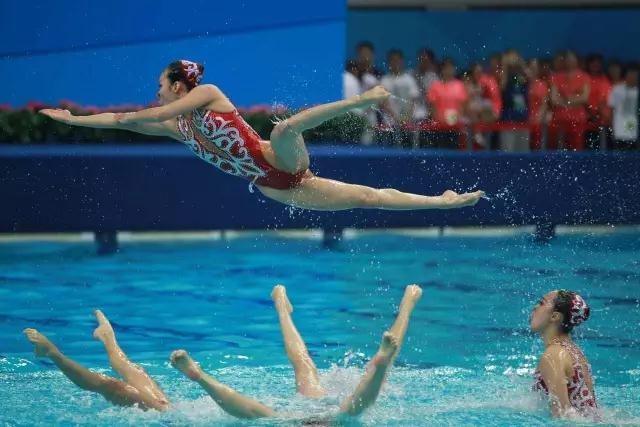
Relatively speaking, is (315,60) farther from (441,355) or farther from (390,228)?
(441,355)

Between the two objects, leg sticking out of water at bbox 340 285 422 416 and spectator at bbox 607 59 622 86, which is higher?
spectator at bbox 607 59 622 86

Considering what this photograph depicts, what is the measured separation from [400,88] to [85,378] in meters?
6.94

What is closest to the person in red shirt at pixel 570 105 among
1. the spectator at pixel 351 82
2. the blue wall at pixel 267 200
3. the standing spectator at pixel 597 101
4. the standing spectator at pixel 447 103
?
the standing spectator at pixel 597 101

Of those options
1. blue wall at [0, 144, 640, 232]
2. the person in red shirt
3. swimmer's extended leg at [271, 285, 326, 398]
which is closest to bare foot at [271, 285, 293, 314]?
swimmer's extended leg at [271, 285, 326, 398]

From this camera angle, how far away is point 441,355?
26.6 feet

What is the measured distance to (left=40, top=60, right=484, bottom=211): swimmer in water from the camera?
258 inches

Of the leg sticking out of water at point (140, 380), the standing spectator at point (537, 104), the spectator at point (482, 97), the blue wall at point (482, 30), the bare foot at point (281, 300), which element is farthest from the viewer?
the blue wall at point (482, 30)

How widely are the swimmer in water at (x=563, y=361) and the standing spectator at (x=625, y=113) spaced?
7.81 meters

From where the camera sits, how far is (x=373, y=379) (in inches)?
226

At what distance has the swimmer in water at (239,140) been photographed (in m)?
6.54

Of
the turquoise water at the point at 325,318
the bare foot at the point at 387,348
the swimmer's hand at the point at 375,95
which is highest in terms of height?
the swimmer's hand at the point at 375,95

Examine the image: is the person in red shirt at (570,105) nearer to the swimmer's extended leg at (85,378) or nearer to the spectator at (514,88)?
the spectator at (514,88)

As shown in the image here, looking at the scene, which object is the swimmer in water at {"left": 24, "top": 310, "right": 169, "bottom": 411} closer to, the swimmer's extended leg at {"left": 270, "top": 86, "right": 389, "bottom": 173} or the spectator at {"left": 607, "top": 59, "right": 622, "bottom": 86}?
the swimmer's extended leg at {"left": 270, "top": 86, "right": 389, "bottom": 173}

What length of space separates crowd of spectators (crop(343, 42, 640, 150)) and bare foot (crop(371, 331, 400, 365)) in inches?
249
